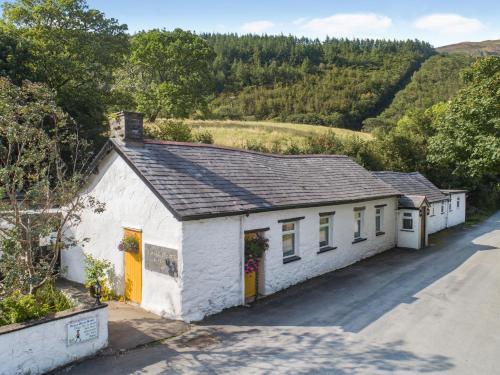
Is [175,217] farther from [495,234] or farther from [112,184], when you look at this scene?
[495,234]

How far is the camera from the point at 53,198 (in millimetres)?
10000

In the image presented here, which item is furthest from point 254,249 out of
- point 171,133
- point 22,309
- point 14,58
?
point 14,58

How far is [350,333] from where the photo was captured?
33.0 ft

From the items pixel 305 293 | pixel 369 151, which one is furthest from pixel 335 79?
pixel 305 293

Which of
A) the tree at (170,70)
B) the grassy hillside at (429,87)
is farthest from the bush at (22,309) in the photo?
the grassy hillside at (429,87)

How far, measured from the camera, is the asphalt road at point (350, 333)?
8352 mm

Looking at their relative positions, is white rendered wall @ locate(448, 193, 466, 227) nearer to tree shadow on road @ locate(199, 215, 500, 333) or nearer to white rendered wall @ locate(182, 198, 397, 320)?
tree shadow on road @ locate(199, 215, 500, 333)

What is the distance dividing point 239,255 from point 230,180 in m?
2.87

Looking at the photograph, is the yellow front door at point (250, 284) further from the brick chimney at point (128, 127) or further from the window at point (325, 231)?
the brick chimney at point (128, 127)

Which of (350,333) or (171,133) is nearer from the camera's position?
(350,333)

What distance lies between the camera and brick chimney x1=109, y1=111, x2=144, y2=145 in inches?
490

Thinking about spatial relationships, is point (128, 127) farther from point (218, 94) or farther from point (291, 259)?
point (218, 94)

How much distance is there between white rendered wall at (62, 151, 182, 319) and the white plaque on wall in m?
2.43

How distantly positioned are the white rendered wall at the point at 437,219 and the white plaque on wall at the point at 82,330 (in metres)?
22.9
